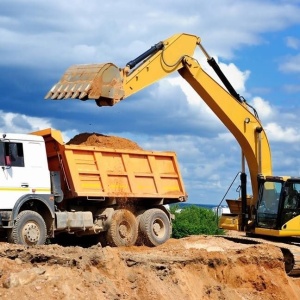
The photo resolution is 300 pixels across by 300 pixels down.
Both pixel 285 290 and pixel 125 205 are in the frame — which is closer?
pixel 285 290

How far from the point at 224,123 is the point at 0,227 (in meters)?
8.11

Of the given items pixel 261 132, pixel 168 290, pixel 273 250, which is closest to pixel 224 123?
pixel 261 132

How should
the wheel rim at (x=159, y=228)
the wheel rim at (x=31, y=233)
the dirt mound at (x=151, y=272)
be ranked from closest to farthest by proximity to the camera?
the dirt mound at (x=151, y=272)
the wheel rim at (x=31, y=233)
the wheel rim at (x=159, y=228)

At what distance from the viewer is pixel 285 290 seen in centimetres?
1886

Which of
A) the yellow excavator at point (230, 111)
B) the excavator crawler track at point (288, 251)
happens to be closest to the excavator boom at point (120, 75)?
the yellow excavator at point (230, 111)

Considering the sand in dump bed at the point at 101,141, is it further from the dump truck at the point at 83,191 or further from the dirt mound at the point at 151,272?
the dirt mound at the point at 151,272

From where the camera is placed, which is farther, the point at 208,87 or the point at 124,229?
the point at 208,87

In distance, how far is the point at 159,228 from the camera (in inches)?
877

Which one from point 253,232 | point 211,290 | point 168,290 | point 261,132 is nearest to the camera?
point 168,290

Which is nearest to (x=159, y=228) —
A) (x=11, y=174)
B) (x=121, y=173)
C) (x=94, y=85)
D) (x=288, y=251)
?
(x=121, y=173)

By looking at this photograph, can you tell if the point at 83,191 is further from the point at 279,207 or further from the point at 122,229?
the point at 279,207

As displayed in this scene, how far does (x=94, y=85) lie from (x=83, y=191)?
2.82m

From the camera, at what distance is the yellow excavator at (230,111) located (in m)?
20.4

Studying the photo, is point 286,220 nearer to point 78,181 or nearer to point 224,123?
point 224,123
